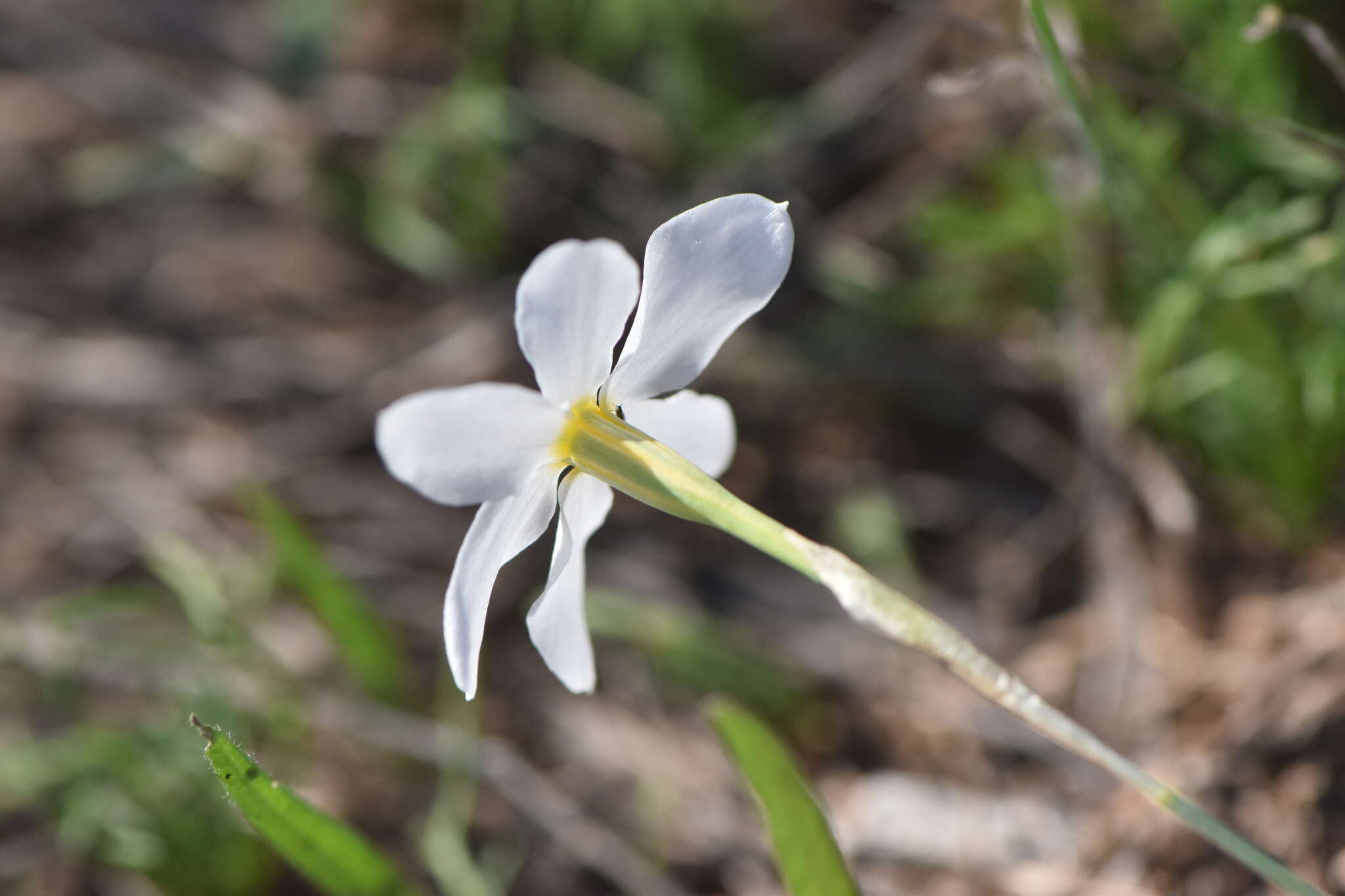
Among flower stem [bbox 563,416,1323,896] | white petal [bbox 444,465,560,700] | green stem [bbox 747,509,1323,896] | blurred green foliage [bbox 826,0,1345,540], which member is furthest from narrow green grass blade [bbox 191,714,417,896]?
blurred green foliage [bbox 826,0,1345,540]

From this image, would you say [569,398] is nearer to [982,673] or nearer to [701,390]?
→ [982,673]

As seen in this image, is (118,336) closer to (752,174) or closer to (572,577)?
(752,174)

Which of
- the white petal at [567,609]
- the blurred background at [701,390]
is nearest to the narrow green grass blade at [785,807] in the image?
the white petal at [567,609]

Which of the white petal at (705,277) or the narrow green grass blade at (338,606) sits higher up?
the white petal at (705,277)

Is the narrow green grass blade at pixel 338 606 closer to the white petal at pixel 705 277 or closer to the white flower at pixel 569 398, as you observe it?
the white flower at pixel 569 398

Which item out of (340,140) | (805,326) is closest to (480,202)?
(340,140)

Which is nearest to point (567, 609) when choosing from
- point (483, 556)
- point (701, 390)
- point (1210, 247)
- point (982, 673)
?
point (483, 556)
